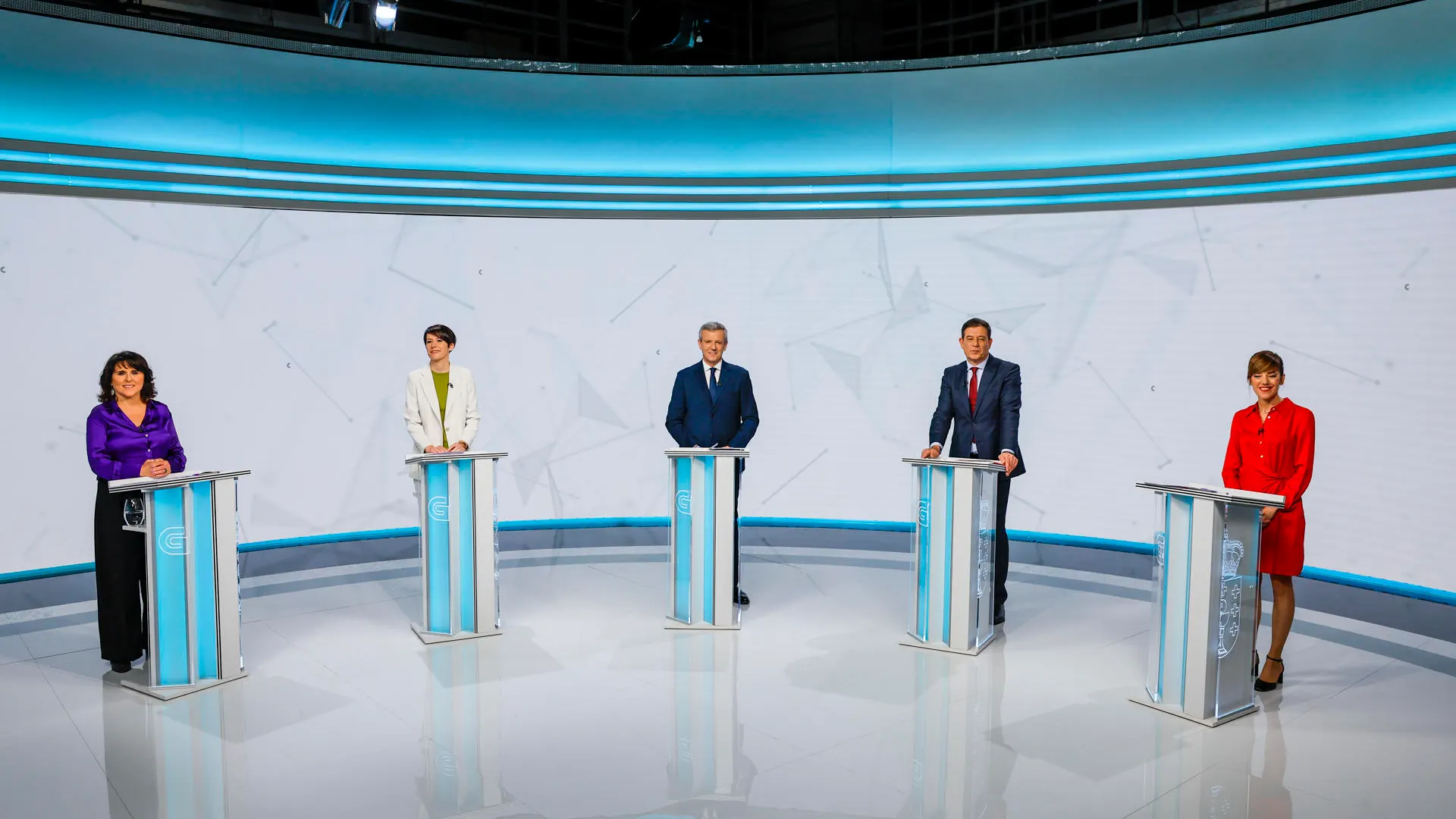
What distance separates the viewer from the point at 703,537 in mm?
4535

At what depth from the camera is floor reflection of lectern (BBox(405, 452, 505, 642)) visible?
4.34 m

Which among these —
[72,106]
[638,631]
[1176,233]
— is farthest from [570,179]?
[1176,233]

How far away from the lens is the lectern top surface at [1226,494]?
3.25 meters

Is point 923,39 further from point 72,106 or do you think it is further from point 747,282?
point 72,106

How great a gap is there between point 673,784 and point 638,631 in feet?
5.37

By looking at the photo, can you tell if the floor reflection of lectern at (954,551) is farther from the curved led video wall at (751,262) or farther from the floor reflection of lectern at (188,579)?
the floor reflection of lectern at (188,579)

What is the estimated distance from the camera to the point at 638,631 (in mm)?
4570

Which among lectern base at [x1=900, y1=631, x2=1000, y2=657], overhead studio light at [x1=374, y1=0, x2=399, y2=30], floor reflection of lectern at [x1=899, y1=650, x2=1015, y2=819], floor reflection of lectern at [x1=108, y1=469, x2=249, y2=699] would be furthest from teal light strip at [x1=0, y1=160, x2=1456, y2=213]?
floor reflection of lectern at [x1=899, y1=650, x2=1015, y2=819]

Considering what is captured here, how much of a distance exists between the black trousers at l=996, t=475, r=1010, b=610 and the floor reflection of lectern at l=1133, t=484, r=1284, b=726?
1.07 metres

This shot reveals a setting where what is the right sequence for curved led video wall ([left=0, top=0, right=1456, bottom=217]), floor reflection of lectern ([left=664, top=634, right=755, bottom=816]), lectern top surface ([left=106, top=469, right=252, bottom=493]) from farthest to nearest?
curved led video wall ([left=0, top=0, right=1456, bottom=217]) → lectern top surface ([left=106, top=469, right=252, bottom=493]) → floor reflection of lectern ([left=664, top=634, right=755, bottom=816])

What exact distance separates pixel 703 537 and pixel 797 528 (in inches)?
84.8

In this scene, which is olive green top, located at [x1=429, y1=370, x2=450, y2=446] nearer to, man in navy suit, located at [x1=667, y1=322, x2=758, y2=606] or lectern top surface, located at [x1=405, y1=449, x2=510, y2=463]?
lectern top surface, located at [x1=405, y1=449, x2=510, y2=463]

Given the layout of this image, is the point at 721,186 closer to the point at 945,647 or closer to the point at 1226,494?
the point at 945,647

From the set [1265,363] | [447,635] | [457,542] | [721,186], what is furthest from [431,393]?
[1265,363]
